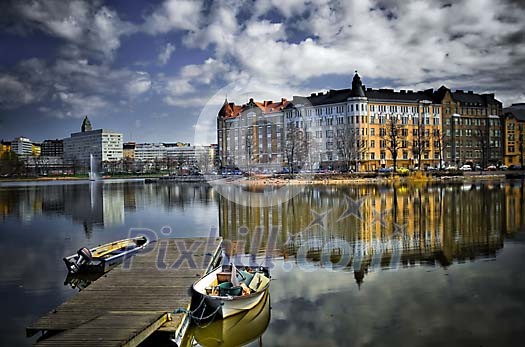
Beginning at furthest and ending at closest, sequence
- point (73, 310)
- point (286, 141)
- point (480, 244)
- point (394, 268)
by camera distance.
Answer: point (286, 141) → point (480, 244) → point (394, 268) → point (73, 310)

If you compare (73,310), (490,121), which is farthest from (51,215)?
(490,121)

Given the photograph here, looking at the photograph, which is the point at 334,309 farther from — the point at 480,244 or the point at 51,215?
the point at 51,215

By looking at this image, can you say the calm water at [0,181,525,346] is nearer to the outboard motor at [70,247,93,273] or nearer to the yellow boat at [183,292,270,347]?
the yellow boat at [183,292,270,347]

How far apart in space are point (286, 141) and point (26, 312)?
322ft

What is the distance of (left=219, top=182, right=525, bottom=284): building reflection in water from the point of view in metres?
20.0

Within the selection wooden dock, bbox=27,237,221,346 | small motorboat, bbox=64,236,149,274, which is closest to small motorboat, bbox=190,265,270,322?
wooden dock, bbox=27,237,221,346

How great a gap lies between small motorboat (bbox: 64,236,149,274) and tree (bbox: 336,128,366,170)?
7503cm

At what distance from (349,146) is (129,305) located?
82.4 m

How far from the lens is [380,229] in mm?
26500

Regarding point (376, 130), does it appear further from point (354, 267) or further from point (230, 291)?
point (230, 291)

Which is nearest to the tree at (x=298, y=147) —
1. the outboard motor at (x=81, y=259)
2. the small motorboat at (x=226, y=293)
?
the outboard motor at (x=81, y=259)

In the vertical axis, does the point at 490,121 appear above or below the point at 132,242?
above

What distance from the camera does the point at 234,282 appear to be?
1333cm

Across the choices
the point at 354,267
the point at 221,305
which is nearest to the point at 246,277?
the point at 221,305
